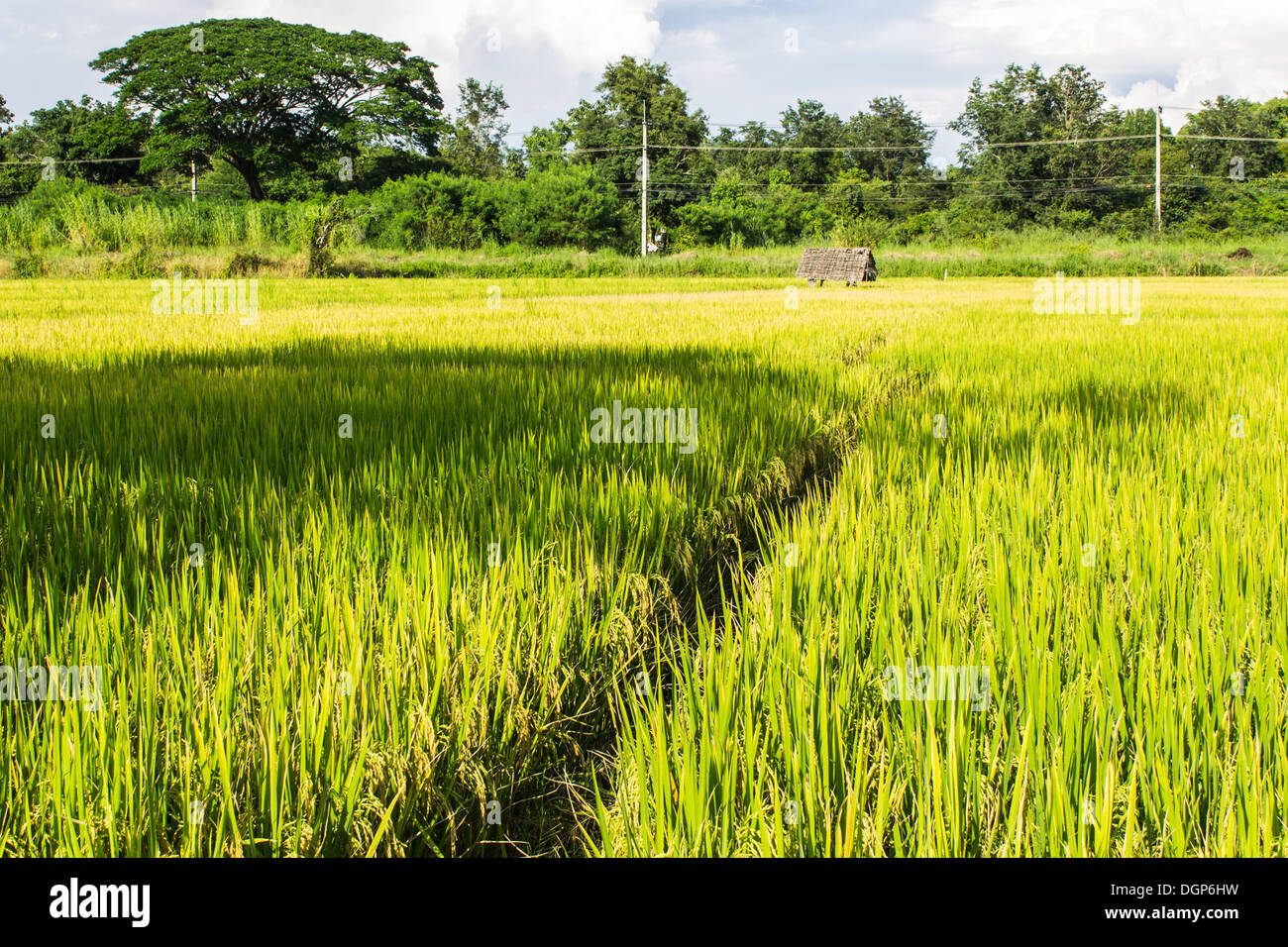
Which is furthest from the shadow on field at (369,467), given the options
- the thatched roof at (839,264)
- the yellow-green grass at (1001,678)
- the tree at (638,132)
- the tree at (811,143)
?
the tree at (811,143)

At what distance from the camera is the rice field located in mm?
1018

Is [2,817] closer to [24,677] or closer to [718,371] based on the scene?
[24,677]

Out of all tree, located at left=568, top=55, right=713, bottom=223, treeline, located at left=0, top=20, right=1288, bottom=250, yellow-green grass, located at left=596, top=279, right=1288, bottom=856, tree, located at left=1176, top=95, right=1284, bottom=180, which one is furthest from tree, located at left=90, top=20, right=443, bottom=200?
yellow-green grass, located at left=596, top=279, right=1288, bottom=856

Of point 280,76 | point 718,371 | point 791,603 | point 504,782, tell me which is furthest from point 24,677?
point 280,76

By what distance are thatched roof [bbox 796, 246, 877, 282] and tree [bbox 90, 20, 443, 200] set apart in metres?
22.9

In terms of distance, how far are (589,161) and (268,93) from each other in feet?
45.1

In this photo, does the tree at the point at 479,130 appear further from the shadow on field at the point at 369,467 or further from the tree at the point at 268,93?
the shadow on field at the point at 369,467

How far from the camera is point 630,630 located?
1.63 m

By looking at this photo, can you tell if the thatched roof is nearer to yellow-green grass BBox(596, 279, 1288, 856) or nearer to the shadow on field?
the shadow on field

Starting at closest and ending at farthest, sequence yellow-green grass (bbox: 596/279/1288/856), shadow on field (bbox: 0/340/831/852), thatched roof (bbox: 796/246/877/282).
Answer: yellow-green grass (bbox: 596/279/1288/856) < shadow on field (bbox: 0/340/831/852) < thatched roof (bbox: 796/246/877/282)

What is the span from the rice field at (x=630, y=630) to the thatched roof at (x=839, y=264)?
58.0 ft

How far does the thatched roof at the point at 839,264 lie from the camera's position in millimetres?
20375
